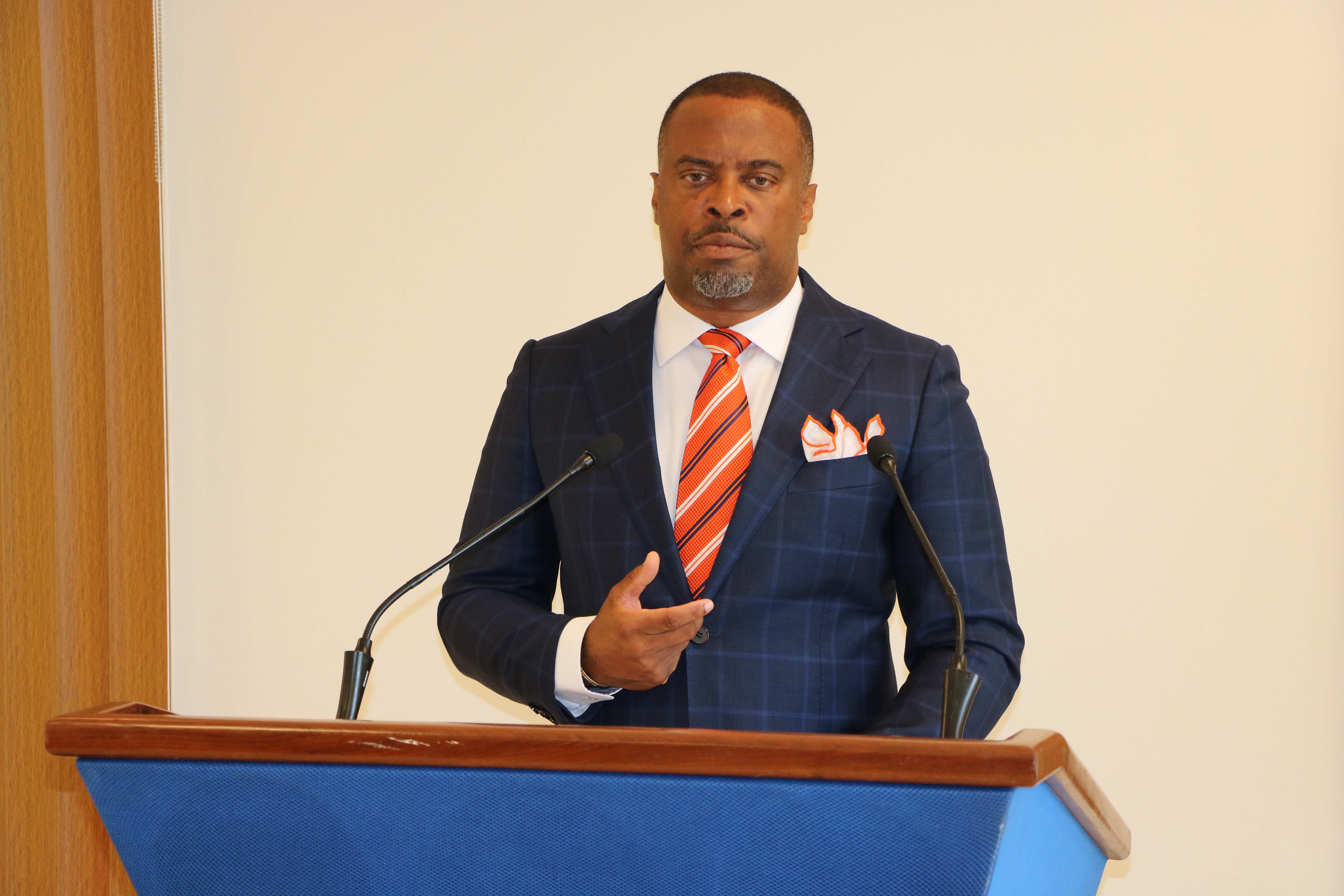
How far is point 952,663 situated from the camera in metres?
1.31

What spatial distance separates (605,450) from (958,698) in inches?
19.8

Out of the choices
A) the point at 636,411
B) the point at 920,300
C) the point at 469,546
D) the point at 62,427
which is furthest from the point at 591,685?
the point at 62,427

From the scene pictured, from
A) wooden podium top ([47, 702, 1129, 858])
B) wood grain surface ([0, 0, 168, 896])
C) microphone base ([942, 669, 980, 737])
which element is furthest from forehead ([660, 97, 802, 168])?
wood grain surface ([0, 0, 168, 896])

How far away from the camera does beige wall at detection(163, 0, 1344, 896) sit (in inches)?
88.7

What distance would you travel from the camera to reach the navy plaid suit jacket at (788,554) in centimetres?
162

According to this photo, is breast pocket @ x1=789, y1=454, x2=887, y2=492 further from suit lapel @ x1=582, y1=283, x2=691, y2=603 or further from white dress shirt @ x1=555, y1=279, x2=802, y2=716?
suit lapel @ x1=582, y1=283, x2=691, y2=603

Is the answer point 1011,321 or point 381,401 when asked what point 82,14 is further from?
point 1011,321

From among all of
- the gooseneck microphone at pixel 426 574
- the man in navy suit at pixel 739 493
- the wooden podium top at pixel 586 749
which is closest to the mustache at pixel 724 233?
the man in navy suit at pixel 739 493

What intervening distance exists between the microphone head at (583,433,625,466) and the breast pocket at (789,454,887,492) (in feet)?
0.99

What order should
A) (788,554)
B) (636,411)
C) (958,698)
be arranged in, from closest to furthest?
(958,698), (788,554), (636,411)

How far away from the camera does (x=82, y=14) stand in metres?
2.46

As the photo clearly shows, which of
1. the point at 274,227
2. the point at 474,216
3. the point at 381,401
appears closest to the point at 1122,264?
the point at 474,216

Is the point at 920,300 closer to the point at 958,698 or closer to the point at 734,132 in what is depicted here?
the point at 734,132

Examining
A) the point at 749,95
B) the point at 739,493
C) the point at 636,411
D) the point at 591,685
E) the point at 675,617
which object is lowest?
the point at 591,685
